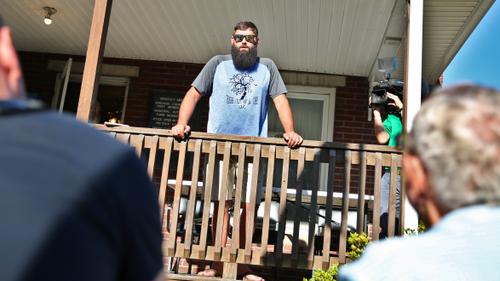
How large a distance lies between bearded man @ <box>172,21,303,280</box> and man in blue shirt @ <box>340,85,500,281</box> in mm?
2836

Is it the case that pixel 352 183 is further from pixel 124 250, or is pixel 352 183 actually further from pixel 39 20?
pixel 124 250

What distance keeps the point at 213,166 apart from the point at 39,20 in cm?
351

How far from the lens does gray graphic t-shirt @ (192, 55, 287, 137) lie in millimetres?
3912

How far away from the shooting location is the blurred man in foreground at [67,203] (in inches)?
29.4

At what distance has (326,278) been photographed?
10.8ft

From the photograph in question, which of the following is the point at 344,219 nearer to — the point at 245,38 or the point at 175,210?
the point at 175,210

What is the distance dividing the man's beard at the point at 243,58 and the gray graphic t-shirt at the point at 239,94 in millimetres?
36

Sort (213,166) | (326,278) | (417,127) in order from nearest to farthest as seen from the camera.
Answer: (417,127) → (326,278) → (213,166)

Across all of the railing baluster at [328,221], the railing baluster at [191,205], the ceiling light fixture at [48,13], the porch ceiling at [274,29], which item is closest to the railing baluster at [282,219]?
the railing baluster at [328,221]

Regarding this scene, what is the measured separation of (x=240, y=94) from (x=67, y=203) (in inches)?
126

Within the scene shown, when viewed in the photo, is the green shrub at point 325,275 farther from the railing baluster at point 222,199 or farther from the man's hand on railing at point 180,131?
the man's hand on railing at point 180,131

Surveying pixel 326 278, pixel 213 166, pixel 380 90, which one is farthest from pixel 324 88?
pixel 326 278

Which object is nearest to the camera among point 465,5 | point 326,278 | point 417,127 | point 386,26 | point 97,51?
point 417,127

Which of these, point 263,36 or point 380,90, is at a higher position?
point 263,36
